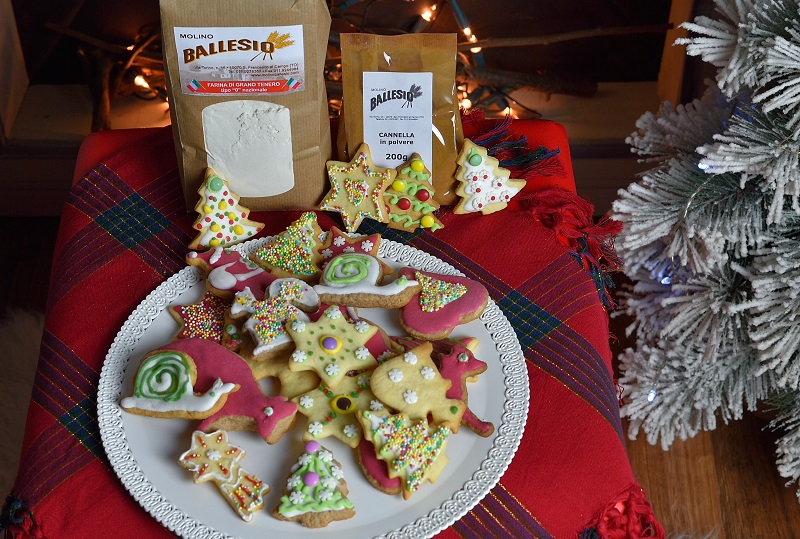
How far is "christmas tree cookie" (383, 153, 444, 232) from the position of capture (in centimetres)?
125

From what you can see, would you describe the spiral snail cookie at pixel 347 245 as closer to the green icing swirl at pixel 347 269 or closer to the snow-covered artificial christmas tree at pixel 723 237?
the green icing swirl at pixel 347 269

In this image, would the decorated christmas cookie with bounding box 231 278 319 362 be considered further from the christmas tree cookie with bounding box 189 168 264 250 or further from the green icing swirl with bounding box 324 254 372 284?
the christmas tree cookie with bounding box 189 168 264 250

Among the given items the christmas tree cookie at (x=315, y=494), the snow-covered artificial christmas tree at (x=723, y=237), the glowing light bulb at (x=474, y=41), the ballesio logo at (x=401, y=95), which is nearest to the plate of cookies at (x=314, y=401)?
the christmas tree cookie at (x=315, y=494)

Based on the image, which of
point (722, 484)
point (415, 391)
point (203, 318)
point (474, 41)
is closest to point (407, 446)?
point (415, 391)

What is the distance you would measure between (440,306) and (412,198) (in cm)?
21

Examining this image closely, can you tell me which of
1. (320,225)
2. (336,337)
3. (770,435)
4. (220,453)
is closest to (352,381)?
(336,337)

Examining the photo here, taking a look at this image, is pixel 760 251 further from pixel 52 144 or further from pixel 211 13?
pixel 52 144

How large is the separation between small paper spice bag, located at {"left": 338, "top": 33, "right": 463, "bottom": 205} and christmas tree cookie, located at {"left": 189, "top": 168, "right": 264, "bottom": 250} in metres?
0.18

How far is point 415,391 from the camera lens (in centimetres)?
101

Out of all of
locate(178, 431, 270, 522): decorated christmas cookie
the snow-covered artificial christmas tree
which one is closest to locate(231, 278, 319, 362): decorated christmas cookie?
locate(178, 431, 270, 522): decorated christmas cookie

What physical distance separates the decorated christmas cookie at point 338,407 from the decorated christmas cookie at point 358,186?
303 mm

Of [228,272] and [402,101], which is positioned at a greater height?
[402,101]

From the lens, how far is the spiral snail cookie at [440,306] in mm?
A: 1101

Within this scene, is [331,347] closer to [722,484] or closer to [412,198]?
[412,198]
